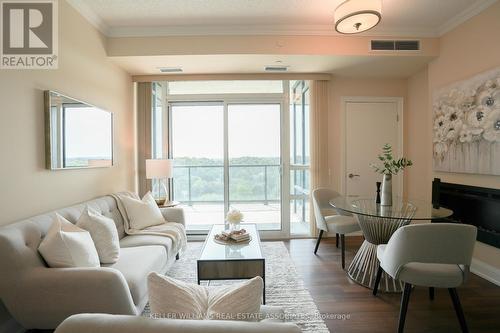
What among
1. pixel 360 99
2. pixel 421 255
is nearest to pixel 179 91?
pixel 360 99

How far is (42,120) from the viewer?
7.06 feet

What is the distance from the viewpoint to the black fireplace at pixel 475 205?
257 cm

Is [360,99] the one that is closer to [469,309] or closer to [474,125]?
[474,125]

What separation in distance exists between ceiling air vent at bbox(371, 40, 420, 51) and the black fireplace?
1.67 meters

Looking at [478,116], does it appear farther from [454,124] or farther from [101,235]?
[101,235]

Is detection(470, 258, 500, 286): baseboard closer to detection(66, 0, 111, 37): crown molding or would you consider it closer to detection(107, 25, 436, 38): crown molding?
detection(107, 25, 436, 38): crown molding

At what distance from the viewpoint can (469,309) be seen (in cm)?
216

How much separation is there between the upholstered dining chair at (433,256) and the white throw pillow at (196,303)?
51.6 inches

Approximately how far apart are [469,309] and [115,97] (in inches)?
169

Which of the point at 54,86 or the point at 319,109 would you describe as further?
the point at 319,109

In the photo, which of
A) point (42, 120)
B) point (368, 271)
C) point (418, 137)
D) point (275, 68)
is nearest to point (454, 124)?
point (418, 137)

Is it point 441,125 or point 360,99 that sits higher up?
point 360,99

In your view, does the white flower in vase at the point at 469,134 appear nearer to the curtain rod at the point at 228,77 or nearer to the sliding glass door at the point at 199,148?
the curtain rod at the point at 228,77

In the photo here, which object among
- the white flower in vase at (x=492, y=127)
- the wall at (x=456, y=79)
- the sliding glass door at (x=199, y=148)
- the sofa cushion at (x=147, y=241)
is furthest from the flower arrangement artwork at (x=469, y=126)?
the sofa cushion at (x=147, y=241)
